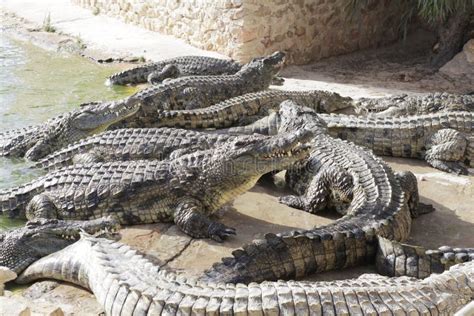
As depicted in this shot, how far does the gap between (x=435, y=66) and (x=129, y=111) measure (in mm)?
4884

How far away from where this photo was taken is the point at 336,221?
507 cm

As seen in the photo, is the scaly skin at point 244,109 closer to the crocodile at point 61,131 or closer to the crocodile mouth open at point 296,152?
the crocodile at point 61,131

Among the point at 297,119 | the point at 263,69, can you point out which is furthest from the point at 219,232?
the point at 263,69

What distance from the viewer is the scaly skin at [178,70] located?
9.88 meters

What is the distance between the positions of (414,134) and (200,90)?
2.79 m

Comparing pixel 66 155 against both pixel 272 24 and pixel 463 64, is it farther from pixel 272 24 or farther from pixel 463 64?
pixel 463 64

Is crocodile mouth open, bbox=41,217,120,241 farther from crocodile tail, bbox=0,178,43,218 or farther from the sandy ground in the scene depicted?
crocodile tail, bbox=0,178,43,218

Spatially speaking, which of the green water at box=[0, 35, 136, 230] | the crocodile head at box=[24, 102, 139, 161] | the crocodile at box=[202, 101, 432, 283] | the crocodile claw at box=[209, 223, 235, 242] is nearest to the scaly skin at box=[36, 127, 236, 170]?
the green water at box=[0, 35, 136, 230]

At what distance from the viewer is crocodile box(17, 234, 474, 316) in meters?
3.59

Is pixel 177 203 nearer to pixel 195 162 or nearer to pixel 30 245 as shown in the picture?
pixel 195 162

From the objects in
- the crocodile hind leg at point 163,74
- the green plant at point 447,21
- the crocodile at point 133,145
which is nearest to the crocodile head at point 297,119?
the crocodile at point 133,145

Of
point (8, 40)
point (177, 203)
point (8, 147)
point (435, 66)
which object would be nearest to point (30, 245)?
point (177, 203)

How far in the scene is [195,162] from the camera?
5.61 m

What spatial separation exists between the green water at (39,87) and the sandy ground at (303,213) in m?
0.66
